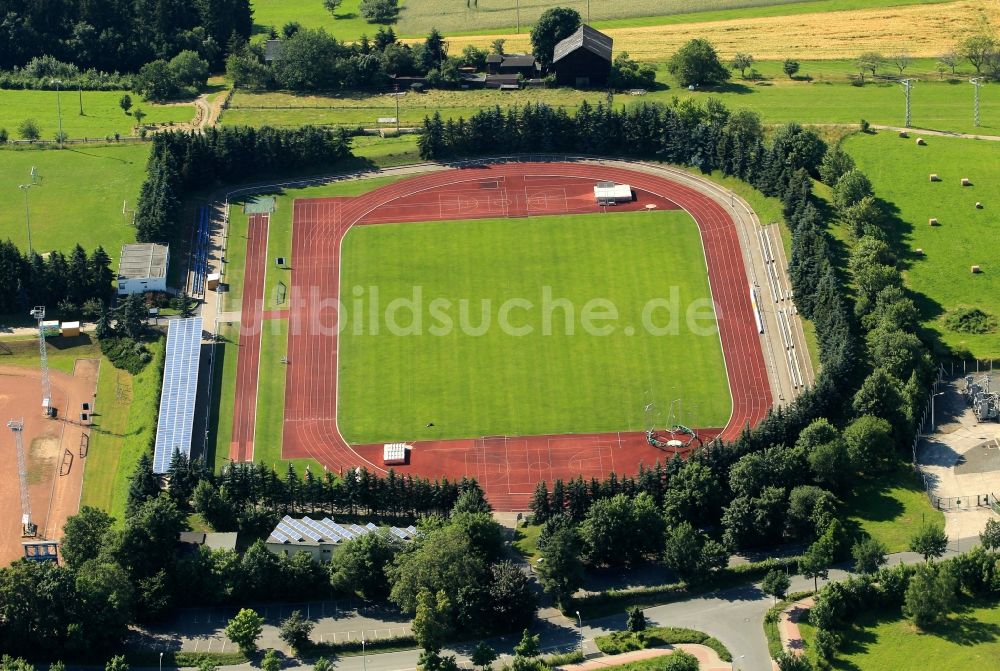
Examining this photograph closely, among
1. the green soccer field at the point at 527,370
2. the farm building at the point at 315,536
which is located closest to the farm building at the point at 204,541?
the farm building at the point at 315,536

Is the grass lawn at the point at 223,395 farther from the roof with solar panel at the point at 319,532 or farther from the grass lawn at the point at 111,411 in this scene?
the roof with solar panel at the point at 319,532

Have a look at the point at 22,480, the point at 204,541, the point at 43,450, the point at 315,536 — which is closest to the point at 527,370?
the point at 315,536

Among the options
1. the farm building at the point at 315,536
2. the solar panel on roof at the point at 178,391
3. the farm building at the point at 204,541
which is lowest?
the farm building at the point at 204,541

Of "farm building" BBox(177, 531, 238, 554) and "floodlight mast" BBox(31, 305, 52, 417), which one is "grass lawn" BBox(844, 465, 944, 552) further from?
"floodlight mast" BBox(31, 305, 52, 417)

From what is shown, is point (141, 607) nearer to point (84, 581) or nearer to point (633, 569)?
point (84, 581)

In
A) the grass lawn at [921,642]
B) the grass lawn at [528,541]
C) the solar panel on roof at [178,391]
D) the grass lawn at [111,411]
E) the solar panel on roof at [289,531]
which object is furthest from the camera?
the solar panel on roof at [178,391]

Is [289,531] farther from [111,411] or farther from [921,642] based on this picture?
[921,642]
